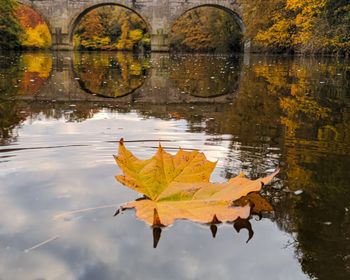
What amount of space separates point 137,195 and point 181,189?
44cm

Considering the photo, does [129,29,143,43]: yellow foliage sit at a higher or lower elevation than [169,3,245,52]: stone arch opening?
lower

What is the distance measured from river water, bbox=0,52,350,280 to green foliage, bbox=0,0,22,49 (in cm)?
2281

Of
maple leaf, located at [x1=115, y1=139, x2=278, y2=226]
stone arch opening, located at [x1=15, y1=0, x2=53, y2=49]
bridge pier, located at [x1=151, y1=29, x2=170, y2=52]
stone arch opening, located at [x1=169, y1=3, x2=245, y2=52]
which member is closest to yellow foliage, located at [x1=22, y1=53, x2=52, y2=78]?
maple leaf, located at [x1=115, y1=139, x2=278, y2=226]

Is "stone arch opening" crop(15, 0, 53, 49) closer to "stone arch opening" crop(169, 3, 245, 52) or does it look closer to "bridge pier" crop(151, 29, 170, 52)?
"bridge pier" crop(151, 29, 170, 52)

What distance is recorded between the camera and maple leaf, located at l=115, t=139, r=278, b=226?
191 cm

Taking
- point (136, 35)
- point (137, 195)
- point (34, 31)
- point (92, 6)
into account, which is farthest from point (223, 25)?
point (137, 195)

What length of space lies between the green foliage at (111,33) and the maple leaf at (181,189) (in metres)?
41.3

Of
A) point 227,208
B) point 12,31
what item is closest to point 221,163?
point 227,208

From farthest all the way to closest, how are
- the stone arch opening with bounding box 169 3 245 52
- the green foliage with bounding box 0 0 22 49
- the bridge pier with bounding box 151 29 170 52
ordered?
the bridge pier with bounding box 151 29 170 52
the stone arch opening with bounding box 169 3 245 52
the green foliage with bounding box 0 0 22 49

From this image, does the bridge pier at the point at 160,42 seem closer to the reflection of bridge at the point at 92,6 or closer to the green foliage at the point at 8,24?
the reflection of bridge at the point at 92,6

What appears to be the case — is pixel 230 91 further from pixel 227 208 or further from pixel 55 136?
pixel 227 208

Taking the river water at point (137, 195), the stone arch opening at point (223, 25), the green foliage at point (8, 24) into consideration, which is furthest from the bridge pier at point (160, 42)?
the river water at point (137, 195)

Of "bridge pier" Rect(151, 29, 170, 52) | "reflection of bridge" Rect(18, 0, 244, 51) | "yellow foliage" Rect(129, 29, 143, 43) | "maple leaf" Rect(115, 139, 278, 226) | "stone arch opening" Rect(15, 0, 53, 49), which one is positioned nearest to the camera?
"maple leaf" Rect(115, 139, 278, 226)

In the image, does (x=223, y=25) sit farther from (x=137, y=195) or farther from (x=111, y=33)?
(x=137, y=195)
